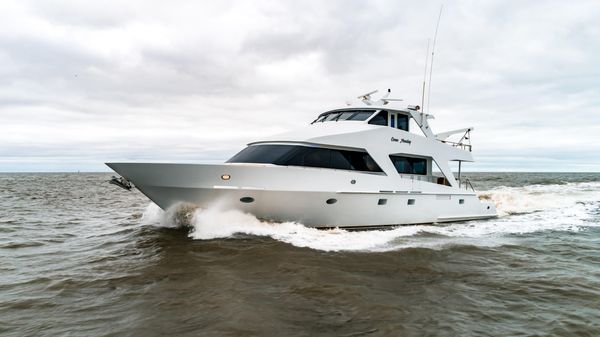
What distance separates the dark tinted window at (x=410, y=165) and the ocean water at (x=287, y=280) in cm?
184

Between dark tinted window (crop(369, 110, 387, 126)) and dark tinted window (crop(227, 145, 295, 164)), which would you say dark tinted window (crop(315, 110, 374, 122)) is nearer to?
dark tinted window (crop(369, 110, 387, 126))

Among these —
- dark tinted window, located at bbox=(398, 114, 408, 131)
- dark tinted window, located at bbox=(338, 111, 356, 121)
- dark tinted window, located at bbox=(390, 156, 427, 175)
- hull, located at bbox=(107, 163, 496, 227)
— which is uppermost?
dark tinted window, located at bbox=(338, 111, 356, 121)

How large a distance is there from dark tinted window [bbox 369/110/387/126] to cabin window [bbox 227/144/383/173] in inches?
53.0

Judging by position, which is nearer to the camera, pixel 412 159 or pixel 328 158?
pixel 328 158

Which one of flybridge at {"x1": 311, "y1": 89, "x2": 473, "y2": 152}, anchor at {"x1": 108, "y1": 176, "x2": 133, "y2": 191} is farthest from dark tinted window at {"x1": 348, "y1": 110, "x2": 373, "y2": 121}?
anchor at {"x1": 108, "y1": 176, "x2": 133, "y2": 191}

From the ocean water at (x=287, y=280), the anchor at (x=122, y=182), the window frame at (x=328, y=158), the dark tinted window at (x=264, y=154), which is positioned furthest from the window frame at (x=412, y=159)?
the anchor at (x=122, y=182)

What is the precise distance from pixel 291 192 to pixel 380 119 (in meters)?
4.19

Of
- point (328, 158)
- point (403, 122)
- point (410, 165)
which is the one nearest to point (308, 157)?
point (328, 158)

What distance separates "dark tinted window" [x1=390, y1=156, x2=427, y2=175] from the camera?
11.3 m

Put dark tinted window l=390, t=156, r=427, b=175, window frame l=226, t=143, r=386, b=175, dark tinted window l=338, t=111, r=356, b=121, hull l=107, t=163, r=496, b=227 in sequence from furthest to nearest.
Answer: dark tinted window l=338, t=111, r=356, b=121
dark tinted window l=390, t=156, r=427, b=175
window frame l=226, t=143, r=386, b=175
hull l=107, t=163, r=496, b=227

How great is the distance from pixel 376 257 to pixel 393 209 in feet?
11.4

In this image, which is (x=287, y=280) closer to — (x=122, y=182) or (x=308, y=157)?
(x=308, y=157)

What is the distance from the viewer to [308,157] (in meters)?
9.48

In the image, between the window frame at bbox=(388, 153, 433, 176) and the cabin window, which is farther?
the window frame at bbox=(388, 153, 433, 176)
